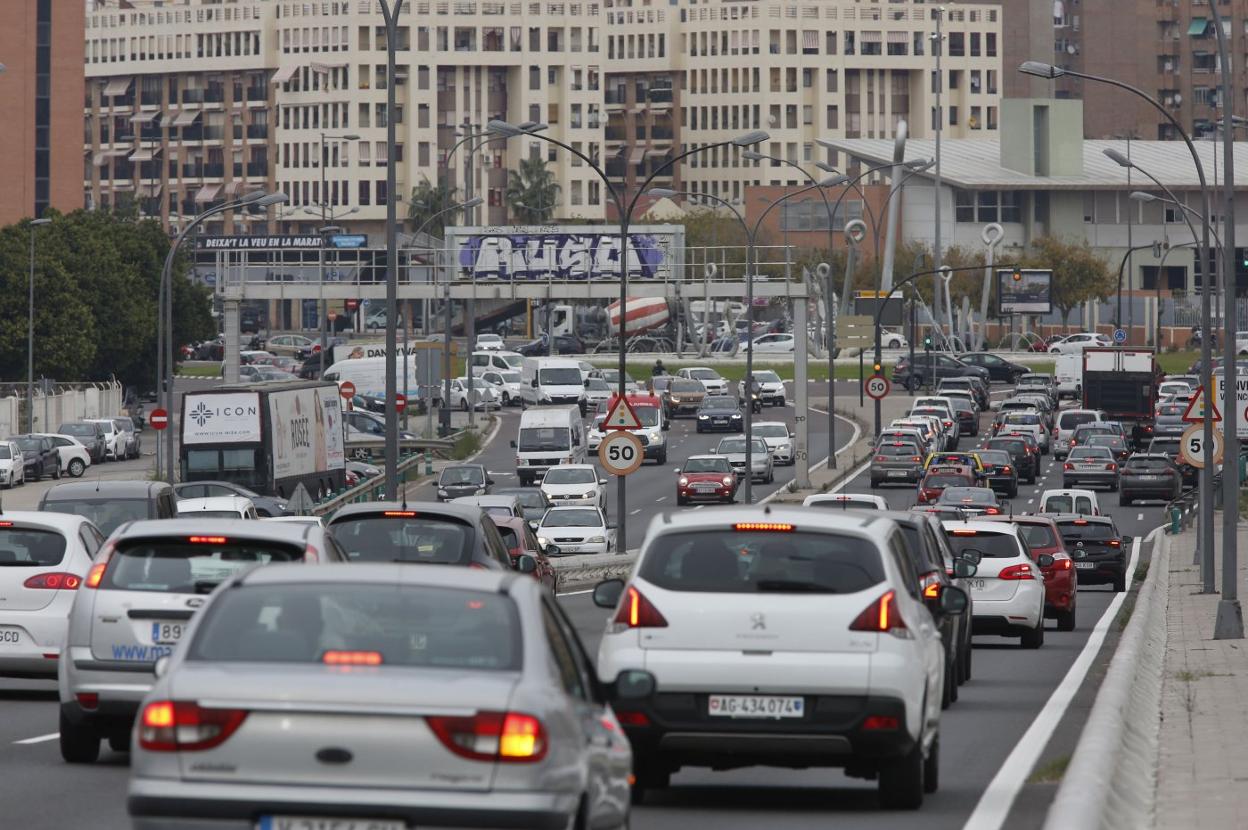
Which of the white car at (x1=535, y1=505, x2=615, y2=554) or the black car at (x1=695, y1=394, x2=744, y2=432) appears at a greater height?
the black car at (x1=695, y1=394, x2=744, y2=432)

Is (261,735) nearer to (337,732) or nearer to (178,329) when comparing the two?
(337,732)

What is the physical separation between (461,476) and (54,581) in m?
40.2

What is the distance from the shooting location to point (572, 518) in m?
45.2

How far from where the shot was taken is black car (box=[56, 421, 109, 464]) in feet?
257

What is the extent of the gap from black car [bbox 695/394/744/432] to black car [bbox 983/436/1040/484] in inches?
669

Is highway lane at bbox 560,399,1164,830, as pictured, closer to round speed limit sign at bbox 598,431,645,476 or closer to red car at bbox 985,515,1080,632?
red car at bbox 985,515,1080,632

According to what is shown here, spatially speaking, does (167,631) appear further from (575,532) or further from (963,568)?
(575,532)

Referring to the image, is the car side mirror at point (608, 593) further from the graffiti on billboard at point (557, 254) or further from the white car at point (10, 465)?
the graffiti on billboard at point (557, 254)

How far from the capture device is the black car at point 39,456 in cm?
7088

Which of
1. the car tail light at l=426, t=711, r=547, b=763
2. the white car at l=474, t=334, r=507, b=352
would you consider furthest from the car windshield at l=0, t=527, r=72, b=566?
the white car at l=474, t=334, r=507, b=352

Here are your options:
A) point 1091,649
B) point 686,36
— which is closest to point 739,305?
point 686,36

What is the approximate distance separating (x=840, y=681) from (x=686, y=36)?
185 metres

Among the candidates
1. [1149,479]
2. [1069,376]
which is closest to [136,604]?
[1149,479]

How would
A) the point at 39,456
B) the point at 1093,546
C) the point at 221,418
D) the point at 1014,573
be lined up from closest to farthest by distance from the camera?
the point at 1014,573
the point at 1093,546
the point at 221,418
the point at 39,456
